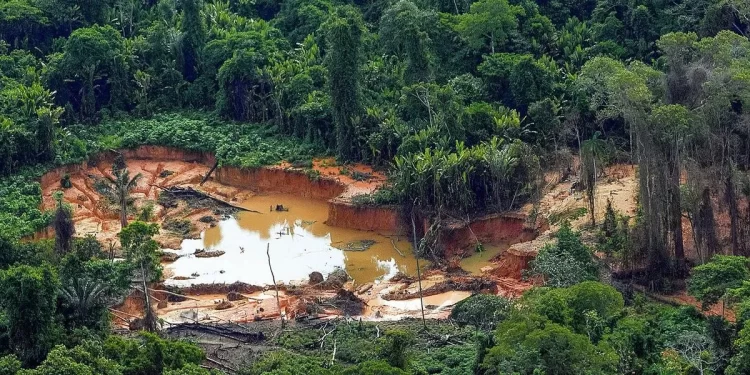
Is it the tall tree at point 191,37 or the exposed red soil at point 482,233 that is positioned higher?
the tall tree at point 191,37

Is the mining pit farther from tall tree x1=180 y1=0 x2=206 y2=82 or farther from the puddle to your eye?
tall tree x1=180 y1=0 x2=206 y2=82

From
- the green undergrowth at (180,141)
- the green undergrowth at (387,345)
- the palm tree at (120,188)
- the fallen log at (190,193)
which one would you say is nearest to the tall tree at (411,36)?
the green undergrowth at (180,141)

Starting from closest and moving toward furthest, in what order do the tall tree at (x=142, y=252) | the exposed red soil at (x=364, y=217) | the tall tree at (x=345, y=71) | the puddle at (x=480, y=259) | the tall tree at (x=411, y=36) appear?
the tall tree at (x=142, y=252)
the puddle at (x=480, y=259)
the exposed red soil at (x=364, y=217)
the tall tree at (x=345, y=71)
the tall tree at (x=411, y=36)

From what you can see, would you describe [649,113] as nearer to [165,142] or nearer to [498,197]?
[498,197]

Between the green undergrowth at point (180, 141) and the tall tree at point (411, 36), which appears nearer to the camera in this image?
the tall tree at point (411, 36)

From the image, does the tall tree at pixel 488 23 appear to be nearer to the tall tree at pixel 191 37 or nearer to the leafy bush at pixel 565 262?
the tall tree at pixel 191 37

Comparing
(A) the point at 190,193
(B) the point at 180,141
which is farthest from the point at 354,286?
(B) the point at 180,141

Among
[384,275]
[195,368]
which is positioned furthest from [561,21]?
[195,368]
